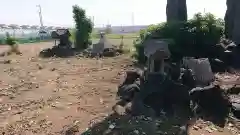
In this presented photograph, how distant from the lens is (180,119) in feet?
17.5

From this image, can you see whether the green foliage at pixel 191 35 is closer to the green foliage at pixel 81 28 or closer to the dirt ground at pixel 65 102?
the dirt ground at pixel 65 102

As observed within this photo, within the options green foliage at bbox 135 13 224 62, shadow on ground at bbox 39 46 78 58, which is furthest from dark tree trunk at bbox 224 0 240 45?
shadow on ground at bbox 39 46 78 58

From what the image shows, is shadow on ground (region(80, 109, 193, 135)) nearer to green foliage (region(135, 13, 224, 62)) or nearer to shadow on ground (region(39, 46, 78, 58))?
green foliage (region(135, 13, 224, 62))

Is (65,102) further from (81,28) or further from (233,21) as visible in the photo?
(81,28)

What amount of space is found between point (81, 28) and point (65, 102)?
10.6 metres

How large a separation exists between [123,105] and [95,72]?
4.09m

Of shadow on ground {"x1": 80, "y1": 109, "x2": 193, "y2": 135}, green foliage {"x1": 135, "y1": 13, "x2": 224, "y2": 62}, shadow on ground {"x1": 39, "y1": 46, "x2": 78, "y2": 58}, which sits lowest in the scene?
shadow on ground {"x1": 80, "y1": 109, "x2": 193, "y2": 135}

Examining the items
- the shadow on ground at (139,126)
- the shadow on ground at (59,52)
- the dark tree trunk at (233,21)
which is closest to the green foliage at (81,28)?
the shadow on ground at (59,52)

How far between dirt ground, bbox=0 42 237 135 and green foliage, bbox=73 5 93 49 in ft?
17.9

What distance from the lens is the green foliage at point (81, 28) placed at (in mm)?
16812

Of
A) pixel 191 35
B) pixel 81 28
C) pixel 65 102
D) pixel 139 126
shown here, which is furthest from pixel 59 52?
pixel 139 126

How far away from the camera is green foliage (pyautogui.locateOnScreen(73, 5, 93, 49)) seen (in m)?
16.8

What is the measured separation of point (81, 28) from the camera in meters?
16.9

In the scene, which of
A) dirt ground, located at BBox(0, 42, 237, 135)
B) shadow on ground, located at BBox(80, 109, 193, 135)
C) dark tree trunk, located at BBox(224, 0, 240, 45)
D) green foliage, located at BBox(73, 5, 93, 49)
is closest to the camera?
shadow on ground, located at BBox(80, 109, 193, 135)
